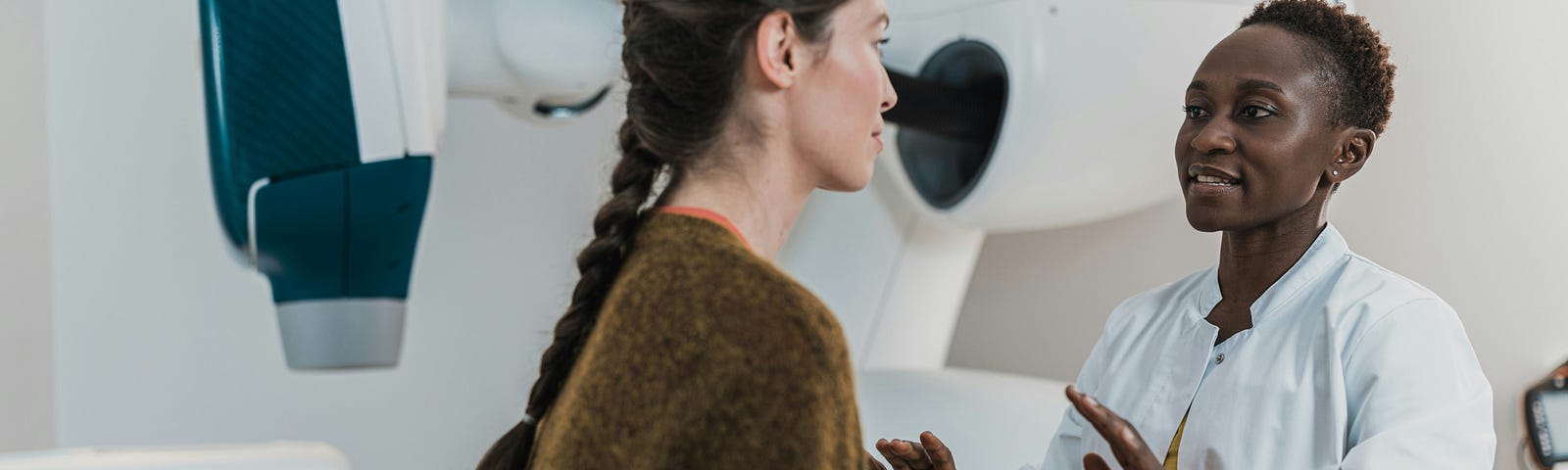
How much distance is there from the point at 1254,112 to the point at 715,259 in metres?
0.51

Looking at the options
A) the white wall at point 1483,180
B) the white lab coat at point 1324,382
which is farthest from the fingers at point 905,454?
the white wall at point 1483,180

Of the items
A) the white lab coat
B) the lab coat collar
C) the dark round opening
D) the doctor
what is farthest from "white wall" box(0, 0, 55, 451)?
the lab coat collar

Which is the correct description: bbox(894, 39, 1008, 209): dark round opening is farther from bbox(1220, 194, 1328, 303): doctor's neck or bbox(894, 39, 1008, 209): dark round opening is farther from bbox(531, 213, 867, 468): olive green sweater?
bbox(531, 213, 867, 468): olive green sweater

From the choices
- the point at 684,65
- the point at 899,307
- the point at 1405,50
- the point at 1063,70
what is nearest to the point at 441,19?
the point at 684,65

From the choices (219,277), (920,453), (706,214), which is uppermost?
(706,214)

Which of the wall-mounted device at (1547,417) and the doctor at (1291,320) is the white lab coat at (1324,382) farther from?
the wall-mounted device at (1547,417)

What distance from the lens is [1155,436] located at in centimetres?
101

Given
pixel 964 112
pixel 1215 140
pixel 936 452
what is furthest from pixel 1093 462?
pixel 964 112

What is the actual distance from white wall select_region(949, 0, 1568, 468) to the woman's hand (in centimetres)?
51

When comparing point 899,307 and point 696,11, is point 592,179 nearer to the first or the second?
point 899,307

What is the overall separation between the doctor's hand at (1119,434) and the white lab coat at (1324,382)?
0.36 feet

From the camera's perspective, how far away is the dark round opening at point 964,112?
1379mm

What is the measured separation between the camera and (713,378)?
23.7 inches

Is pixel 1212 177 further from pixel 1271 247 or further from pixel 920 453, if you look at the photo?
pixel 920 453
